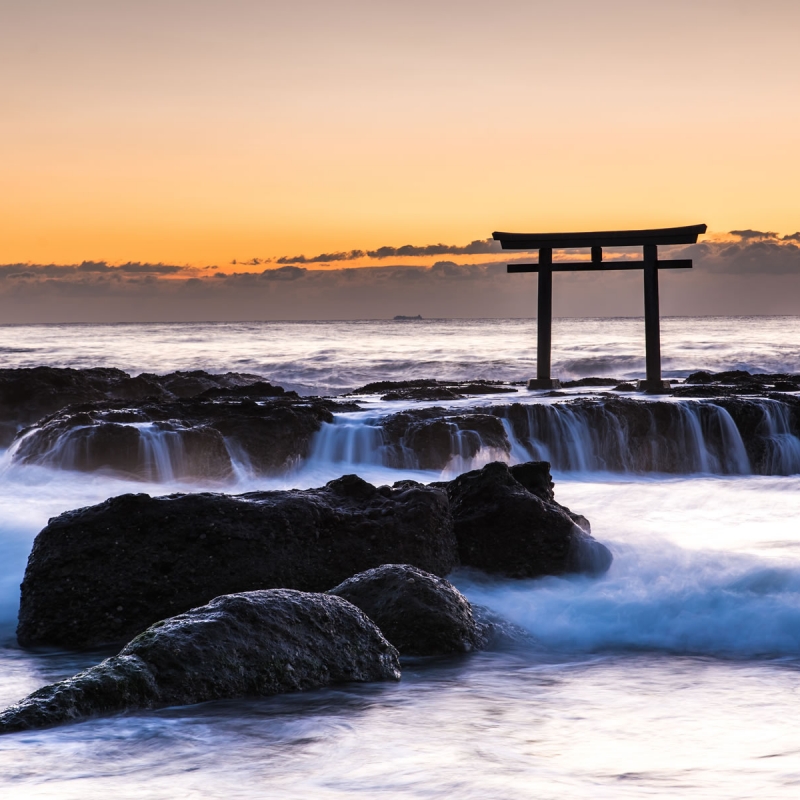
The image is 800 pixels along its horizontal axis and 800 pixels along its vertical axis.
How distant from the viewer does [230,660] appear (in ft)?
15.5

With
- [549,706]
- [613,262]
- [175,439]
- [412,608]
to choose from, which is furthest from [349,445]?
[549,706]

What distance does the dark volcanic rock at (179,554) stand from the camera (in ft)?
19.8

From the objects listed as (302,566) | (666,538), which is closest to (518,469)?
(666,538)

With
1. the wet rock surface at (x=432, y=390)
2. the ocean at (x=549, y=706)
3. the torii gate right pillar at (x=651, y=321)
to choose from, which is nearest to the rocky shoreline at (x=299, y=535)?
the ocean at (x=549, y=706)

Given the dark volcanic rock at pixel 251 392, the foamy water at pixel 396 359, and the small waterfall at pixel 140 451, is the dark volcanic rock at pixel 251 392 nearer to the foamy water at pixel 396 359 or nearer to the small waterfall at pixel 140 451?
the small waterfall at pixel 140 451

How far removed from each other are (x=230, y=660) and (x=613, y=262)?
13929mm

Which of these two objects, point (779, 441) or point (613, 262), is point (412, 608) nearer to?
point (779, 441)

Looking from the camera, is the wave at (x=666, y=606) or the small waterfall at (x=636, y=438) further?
the small waterfall at (x=636, y=438)

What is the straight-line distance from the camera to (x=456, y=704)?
4883mm

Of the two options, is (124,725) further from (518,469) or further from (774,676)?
(518,469)

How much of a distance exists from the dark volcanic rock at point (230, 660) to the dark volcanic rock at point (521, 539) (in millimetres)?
2141

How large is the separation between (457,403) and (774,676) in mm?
9426

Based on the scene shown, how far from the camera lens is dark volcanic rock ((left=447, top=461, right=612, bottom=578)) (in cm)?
721

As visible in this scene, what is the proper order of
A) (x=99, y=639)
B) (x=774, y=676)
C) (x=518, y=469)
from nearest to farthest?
(x=774, y=676), (x=99, y=639), (x=518, y=469)
